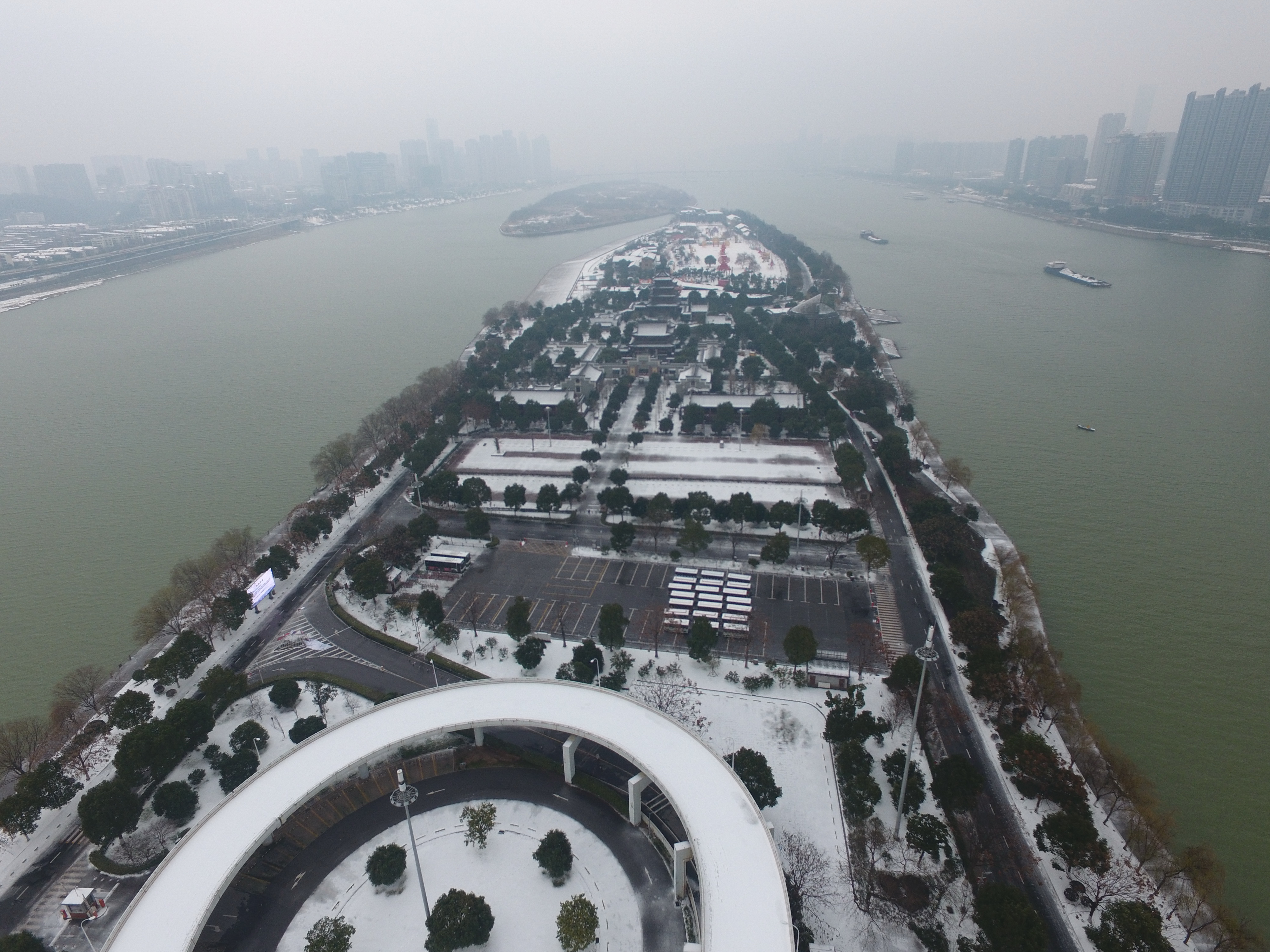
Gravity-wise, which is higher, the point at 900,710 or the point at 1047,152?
the point at 1047,152

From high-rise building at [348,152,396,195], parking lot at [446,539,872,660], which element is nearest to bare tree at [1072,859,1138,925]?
parking lot at [446,539,872,660]

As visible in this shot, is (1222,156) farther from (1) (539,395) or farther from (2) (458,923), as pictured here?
(2) (458,923)

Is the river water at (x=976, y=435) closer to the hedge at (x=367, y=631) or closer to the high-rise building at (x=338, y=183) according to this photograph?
the hedge at (x=367, y=631)

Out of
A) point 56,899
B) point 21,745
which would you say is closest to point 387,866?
point 56,899

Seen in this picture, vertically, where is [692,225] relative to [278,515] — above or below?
above

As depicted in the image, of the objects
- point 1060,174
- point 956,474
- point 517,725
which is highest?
point 1060,174

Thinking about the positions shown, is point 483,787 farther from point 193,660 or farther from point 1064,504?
point 1064,504

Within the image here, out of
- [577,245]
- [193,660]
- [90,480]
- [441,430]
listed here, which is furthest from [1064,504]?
[577,245]
